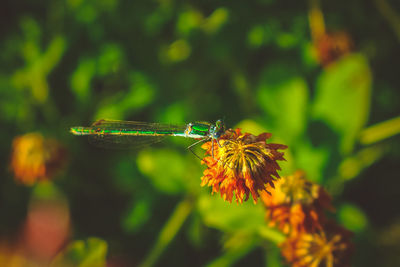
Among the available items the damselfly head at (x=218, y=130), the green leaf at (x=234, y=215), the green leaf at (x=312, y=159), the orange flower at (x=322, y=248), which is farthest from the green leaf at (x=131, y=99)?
the orange flower at (x=322, y=248)

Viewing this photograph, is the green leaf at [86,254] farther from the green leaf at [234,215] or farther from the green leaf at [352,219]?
the green leaf at [352,219]

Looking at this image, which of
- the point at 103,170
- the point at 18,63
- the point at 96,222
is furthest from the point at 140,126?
the point at 18,63

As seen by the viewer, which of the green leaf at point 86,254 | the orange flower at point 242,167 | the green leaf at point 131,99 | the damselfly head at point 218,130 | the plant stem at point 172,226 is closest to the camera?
the orange flower at point 242,167

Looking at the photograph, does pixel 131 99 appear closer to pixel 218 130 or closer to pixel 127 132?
pixel 127 132

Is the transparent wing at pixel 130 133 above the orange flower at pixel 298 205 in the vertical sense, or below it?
above

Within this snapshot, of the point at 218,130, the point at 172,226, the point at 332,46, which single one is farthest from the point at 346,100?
the point at 172,226

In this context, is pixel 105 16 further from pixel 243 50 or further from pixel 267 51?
pixel 267 51

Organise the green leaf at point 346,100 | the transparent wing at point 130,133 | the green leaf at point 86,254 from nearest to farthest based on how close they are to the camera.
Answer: the green leaf at point 86,254 < the transparent wing at point 130,133 < the green leaf at point 346,100
